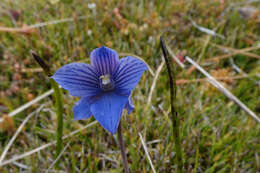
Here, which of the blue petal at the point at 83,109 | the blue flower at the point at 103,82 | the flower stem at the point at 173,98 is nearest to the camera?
the flower stem at the point at 173,98

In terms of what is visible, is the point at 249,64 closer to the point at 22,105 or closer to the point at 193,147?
the point at 193,147

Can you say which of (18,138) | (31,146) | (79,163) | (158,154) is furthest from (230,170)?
(18,138)

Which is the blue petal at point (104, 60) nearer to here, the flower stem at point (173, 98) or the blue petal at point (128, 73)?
the blue petal at point (128, 73)

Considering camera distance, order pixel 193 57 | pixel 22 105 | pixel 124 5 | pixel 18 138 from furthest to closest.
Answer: pixel 124 5, pixel 193 57, pixel 22 105, pixel 18 138

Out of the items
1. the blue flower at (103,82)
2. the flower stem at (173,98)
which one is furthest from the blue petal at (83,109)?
the flower stem at (173,98)

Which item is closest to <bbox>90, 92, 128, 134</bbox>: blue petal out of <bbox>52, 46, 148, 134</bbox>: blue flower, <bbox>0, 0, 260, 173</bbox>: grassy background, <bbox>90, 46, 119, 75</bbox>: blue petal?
<bbox>52, 46, 148, 134</bbox>: blue flower

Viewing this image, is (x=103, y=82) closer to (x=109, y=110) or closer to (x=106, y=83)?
(x=106, y=83)
